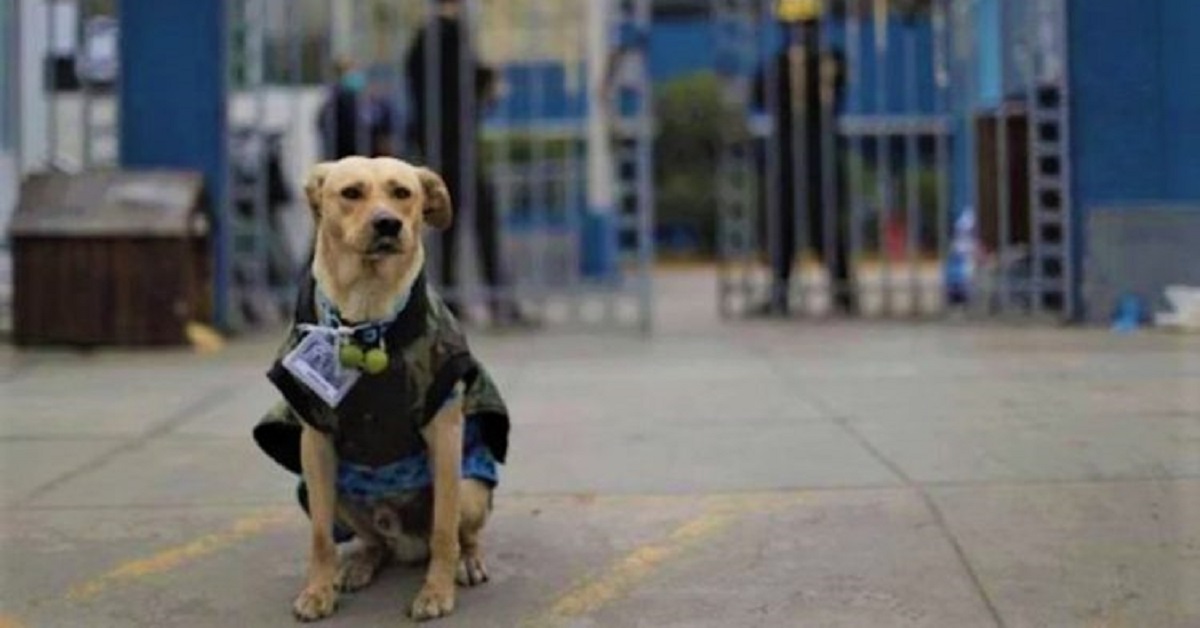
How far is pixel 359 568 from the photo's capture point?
14.0 ft

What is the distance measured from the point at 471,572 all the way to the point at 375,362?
77 centimetres

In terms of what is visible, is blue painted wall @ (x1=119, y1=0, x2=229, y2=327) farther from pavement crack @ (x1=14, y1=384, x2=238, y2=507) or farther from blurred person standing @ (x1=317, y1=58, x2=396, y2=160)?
pavement crack @ (x1=14, y1=384, x2=238, y2=507)

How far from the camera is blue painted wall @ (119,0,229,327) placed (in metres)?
10.6

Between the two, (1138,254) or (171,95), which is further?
(171,95)

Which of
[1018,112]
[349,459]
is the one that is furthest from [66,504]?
[1018,112]

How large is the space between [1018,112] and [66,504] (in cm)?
813

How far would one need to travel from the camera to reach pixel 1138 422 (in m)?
6.25

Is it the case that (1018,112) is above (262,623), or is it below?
above

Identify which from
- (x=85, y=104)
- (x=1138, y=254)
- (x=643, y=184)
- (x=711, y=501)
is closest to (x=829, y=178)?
(x=643, y=184)

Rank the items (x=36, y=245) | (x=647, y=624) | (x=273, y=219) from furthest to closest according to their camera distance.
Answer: (x=273, y=219)
(x=36, y=245)
(x=647, y=624)

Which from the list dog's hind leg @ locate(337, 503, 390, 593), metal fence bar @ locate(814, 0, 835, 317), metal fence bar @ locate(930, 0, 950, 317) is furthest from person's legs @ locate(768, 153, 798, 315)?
dog's hind leg @ locate(337, 503, 390, 593)

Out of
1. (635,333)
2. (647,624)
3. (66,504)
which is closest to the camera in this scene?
(647,624)

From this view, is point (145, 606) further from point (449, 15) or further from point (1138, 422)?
point (449, 15)

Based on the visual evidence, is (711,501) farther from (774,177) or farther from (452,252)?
(774,177)
